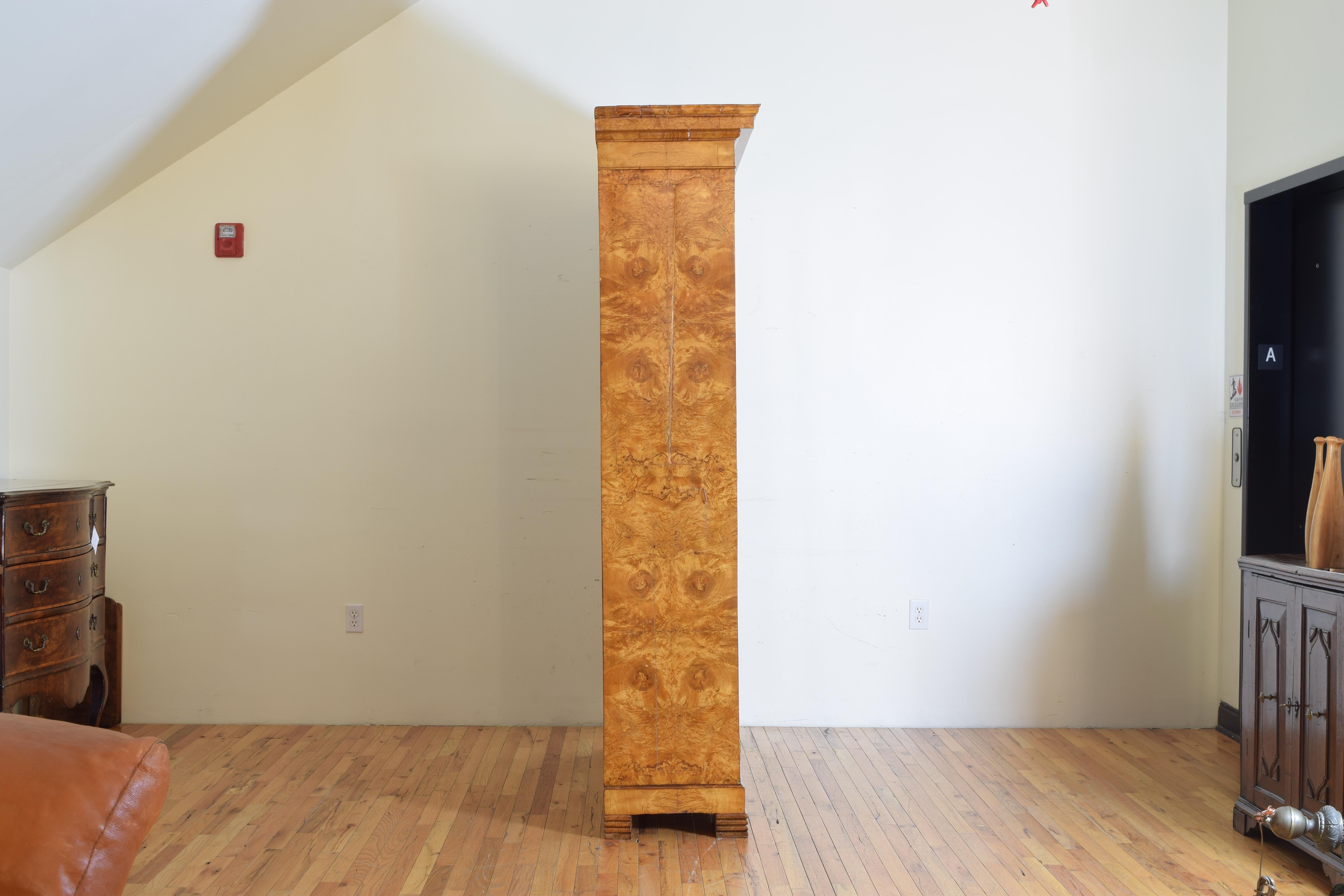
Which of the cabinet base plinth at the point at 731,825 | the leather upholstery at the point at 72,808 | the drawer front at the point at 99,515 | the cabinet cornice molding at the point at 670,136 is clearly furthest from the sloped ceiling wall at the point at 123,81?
the cabinet base plinth at the point at 731,825

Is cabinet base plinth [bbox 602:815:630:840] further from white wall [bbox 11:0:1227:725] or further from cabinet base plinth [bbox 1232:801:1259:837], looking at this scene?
cabinet base plinth [bbox 1232:801:1259:837]

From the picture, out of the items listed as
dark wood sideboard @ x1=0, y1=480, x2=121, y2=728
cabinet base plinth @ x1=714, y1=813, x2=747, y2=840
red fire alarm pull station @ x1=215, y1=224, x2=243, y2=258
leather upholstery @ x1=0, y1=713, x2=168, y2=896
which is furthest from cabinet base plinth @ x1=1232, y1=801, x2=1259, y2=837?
red fire alarm pull station @ x1=215, y1=224, x2=243, y2=258

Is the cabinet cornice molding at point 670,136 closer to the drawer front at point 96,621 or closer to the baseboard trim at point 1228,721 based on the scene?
the drawer front at point 96,621

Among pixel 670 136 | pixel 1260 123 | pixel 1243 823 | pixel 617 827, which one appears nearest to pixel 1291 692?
pixel 1243 823

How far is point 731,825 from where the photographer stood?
230cm

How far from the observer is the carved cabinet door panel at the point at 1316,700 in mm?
2043

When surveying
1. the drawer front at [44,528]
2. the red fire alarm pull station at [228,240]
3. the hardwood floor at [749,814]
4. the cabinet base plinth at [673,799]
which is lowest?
the hardwood floor at [749,814]

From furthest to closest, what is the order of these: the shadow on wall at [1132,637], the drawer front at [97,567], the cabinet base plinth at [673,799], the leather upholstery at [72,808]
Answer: the shadow on wall at [1132,637], the drawer front at [97,567], the cabinet base plinth at [673,799], the leather upholstery at [72,808]

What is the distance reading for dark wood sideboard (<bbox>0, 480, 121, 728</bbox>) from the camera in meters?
2.46

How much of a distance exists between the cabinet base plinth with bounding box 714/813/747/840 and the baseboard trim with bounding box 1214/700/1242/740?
1925 mm

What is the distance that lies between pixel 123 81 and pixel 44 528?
1343mm

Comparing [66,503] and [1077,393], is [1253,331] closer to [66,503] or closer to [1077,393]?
[1077,393]

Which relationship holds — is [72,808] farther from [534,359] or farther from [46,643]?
[534,359]

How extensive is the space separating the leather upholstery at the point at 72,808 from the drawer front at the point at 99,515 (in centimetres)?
207
